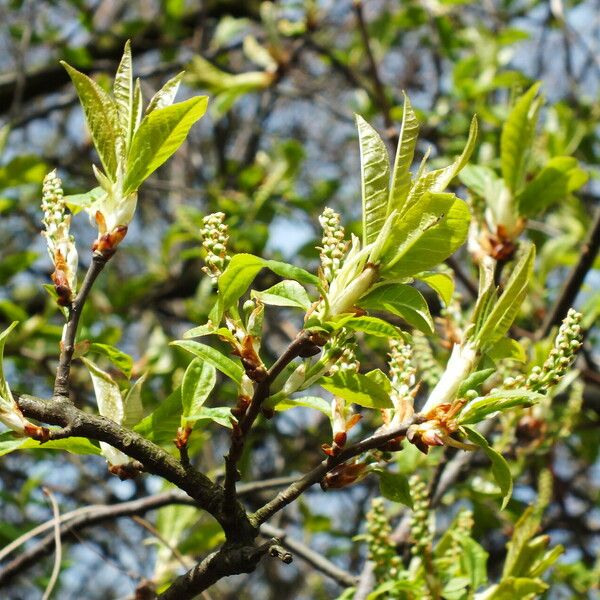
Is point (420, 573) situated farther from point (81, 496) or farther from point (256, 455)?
point (256, 455)

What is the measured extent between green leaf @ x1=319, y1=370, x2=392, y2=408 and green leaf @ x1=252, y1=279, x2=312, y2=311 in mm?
86

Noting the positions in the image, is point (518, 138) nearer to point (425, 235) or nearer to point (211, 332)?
point (425, 235)

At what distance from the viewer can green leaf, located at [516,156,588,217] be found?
5.73ft

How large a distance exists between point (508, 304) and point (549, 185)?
871 mm

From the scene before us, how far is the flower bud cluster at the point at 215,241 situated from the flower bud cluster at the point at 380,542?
62 centimetres

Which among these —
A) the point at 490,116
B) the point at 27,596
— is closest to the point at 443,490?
the point at 490,116

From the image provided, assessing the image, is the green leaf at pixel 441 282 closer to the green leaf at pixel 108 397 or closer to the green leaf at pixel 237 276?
the green leaf at pixel 237 276

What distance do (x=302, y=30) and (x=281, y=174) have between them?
2.04 feet

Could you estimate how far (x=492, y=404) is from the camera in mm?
947

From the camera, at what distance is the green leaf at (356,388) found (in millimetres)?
939

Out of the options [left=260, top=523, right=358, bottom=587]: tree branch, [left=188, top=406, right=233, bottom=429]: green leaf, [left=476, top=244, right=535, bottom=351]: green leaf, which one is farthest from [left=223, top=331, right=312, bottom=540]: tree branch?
[left=260, top=523, right=358, bottom=587]: tree branch

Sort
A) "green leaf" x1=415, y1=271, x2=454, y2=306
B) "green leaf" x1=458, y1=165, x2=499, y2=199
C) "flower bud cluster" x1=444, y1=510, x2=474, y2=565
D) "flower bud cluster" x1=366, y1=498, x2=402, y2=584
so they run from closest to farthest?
"green leaf" x1=415, y1=271, x2=454, y2=306
"flower bud cluster" x1=366, y1=498, x2=402, y2=584
"flower bud cluster" x1=444, y1=510, x2=474, y2=565
"green leaf" x1=458, y1=165, x2=499, y2=199

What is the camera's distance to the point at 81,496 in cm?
317

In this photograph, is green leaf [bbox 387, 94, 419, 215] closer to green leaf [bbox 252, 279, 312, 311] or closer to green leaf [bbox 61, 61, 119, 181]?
green leaf [bbox 252, 279, 312, 311]
